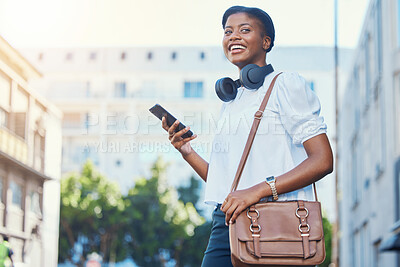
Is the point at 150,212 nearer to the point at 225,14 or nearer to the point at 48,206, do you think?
the point at 48,206

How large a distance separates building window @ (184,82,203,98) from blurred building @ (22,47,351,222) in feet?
0.07

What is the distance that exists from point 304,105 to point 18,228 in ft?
61.7

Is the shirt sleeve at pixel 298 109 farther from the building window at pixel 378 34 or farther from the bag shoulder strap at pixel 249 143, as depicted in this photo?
the building window at pixel 378 34

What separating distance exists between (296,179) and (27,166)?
19.4 metres

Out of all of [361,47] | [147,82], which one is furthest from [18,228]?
[147,82]

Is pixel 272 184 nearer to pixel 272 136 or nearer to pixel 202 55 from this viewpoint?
pixel 272 136

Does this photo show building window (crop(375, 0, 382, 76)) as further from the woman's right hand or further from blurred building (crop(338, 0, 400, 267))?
the woman's right hand

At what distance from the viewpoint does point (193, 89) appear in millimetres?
56469

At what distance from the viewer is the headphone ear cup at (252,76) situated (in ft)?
8.39

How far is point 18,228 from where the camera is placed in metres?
20.4

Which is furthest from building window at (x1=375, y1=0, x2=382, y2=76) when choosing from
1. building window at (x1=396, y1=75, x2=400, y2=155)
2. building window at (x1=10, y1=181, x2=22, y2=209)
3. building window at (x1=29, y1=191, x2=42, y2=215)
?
building window at (x1=29, y1=191, x2=42, y2=215)

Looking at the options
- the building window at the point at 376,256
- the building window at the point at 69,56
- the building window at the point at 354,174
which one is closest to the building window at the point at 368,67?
the building window at the point at 376,256

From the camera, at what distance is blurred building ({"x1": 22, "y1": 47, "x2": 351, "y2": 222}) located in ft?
180

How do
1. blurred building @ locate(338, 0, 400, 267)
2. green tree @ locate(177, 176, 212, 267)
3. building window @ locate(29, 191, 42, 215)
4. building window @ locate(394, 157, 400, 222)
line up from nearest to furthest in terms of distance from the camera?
building window @ locate(394, 157, 400, 222)
blurred building @ locate(338, 0, 400, 267)
building window @ locate(29, 191, 42, 215)
green tree @ locate(177, 176, 212, 267)
